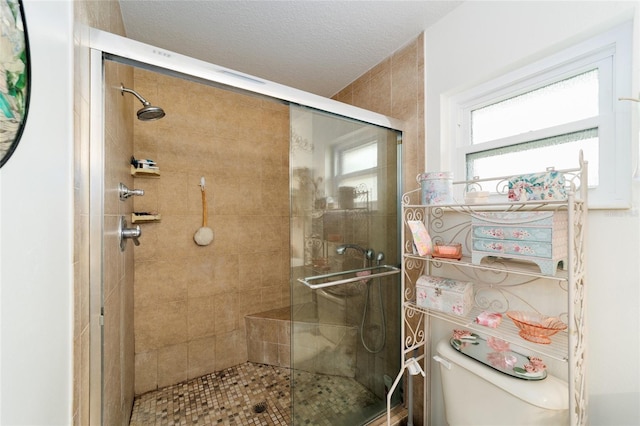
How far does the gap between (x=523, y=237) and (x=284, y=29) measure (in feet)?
4.93

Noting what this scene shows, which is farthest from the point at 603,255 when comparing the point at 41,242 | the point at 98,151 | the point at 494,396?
the point at 98,151

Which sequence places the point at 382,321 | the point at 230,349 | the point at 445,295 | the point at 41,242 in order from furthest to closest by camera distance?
the point at 230,349, the point at 382,321, the point at 445,295, the point at 41,242

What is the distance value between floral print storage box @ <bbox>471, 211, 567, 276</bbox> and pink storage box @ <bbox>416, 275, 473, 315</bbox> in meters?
0.17

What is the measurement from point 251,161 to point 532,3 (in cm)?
189

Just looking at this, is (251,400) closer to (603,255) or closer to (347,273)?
(347,273)

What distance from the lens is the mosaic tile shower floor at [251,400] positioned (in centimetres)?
132

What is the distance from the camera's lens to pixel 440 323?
1331mm

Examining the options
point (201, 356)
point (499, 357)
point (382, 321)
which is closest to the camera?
point (499, 357)

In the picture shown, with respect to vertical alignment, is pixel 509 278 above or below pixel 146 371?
above

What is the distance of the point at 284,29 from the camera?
4.55 feet

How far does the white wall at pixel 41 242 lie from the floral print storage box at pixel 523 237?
1.21m

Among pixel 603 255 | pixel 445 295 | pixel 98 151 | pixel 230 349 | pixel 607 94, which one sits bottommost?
pixel 230 349

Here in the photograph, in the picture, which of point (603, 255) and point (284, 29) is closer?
point (603, 255)

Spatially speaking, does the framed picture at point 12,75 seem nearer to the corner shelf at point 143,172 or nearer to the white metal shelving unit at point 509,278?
the white metal shelving unit at point 509,278
